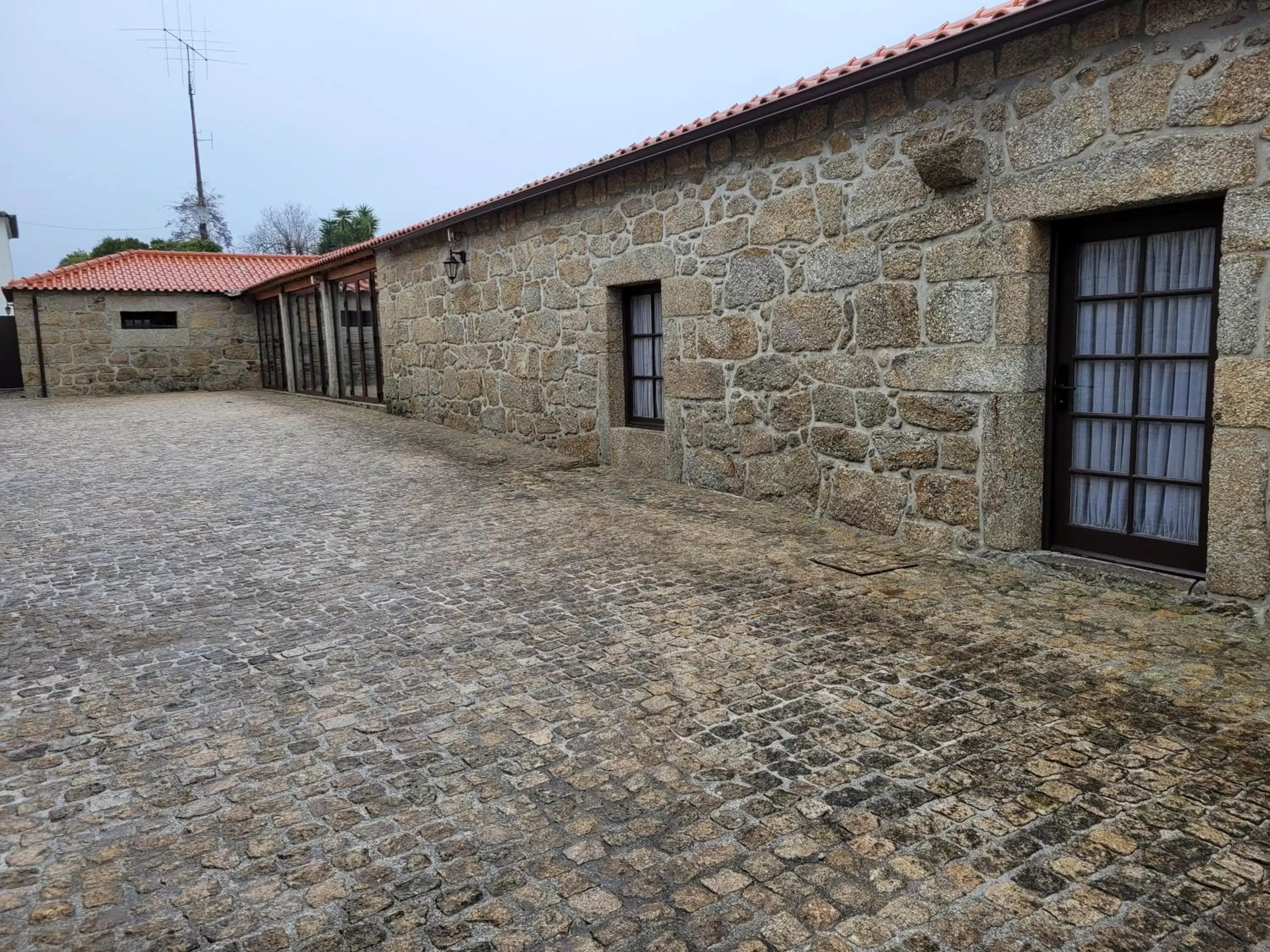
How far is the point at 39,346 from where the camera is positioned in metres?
17.6

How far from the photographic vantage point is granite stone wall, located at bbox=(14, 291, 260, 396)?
1762 cm

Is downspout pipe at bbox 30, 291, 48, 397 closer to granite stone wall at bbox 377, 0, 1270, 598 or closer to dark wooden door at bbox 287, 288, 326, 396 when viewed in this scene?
dark wooden door at bbox 287, 288, 326, 396

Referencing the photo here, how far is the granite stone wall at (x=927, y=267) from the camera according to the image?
12.0 ft

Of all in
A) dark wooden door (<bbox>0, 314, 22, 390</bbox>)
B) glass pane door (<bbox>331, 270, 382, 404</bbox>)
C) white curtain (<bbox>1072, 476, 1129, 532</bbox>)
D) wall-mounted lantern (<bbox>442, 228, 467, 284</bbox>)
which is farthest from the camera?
dark wooden door (<bbox>0, 314, 22, 390</bbox>)

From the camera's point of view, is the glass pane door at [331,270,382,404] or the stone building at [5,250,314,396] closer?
the glass pane door at [331,270,382,404]

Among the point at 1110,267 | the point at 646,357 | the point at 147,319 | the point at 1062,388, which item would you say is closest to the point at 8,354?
the point at 147,319

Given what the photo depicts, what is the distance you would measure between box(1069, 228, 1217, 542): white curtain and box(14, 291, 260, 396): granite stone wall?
18.4 metres

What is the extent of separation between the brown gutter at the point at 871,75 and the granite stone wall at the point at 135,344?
13.8m

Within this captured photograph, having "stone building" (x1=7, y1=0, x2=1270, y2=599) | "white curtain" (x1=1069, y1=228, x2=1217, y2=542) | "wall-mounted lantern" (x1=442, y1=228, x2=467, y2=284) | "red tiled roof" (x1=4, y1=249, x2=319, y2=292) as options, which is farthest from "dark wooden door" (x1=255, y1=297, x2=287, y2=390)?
"white curtain" (x1=1069, y1=228, x2=1217, y2=542)

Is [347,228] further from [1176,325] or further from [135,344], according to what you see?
[1176,325]

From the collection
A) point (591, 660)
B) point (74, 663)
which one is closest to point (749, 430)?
point (591, 660)

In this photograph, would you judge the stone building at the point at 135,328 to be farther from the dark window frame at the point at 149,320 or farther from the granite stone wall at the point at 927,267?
the granite stone wall at the point at 927,267

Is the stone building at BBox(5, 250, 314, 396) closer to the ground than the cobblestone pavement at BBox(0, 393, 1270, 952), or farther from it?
farther from it

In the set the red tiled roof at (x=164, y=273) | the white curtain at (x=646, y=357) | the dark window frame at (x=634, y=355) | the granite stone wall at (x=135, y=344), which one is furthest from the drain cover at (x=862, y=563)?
the granite stone wall at (x=135, y=344)
